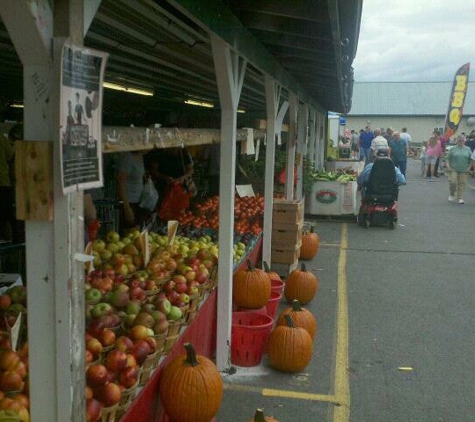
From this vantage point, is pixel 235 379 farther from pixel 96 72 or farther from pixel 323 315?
pixel 96 72

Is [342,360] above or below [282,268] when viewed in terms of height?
below

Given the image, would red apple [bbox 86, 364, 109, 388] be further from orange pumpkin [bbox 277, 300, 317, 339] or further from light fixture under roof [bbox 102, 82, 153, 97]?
light fixture under roof [bbox 102, 82, 153, 97]

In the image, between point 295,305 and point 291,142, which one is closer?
point 295,305

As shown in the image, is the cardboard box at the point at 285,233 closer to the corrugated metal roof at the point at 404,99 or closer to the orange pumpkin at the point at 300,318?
the orange pumpkin at the point at 300,318

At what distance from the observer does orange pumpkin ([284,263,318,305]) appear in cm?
664

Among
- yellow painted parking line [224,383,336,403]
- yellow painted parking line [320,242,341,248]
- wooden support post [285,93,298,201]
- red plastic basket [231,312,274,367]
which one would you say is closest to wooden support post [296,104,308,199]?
yellow painted parking line [320,242,341,248]

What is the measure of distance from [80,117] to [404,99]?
5749 cm

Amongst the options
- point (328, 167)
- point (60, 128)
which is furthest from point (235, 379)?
point (328, 167)

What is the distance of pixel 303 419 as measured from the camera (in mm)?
4148

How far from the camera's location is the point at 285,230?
7.54 metres

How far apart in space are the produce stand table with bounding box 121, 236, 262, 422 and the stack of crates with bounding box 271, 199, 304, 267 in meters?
2.60

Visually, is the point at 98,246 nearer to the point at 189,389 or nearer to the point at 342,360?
the point at 189,389

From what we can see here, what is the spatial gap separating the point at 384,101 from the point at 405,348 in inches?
2084

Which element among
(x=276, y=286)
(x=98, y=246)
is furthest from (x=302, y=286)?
(x=98, y=246)
